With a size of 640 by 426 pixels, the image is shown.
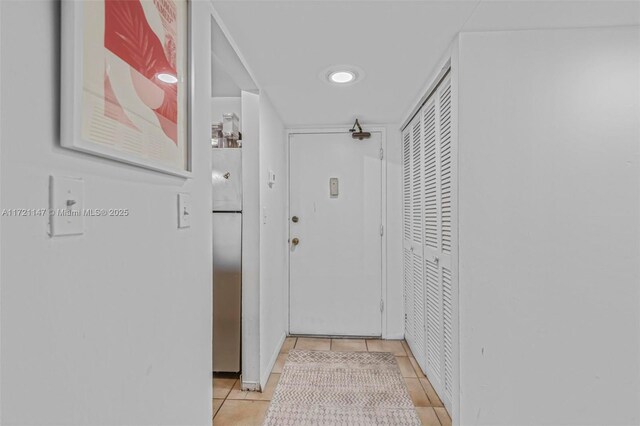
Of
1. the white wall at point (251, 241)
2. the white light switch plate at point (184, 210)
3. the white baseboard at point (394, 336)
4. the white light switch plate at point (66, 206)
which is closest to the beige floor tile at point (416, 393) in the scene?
the white baseboard at point (394, 336)

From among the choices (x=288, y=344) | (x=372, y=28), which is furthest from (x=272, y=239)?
(x=372, y=28)

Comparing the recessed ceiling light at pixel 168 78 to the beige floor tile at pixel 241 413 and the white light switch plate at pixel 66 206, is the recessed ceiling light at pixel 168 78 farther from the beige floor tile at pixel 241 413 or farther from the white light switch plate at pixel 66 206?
the beige floor tile at pixel 241 413

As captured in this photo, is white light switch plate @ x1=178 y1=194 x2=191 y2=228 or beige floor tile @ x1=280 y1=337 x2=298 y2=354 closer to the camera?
white light switch plate @ x1=178 y1=194 x2=191 y2=228

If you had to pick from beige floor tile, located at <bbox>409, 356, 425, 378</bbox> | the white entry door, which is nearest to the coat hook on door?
the white entry door

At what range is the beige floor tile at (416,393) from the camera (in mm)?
2172

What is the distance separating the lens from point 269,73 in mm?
2105

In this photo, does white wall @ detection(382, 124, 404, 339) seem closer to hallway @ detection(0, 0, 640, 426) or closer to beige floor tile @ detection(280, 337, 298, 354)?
hallway @ detection(0, 0, 640, 426)

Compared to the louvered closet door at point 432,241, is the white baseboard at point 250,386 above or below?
below

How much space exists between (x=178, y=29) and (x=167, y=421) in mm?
1225

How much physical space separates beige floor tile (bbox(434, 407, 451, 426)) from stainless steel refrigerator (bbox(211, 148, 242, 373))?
4.36ft

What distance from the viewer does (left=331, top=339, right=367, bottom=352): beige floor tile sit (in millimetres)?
3016

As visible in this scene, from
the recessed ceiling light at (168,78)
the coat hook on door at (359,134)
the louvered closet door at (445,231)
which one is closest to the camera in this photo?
the recessed ceiling light at (168,78)

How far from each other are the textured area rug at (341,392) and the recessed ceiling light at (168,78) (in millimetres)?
1818

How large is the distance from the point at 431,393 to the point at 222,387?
1374 millimetres
